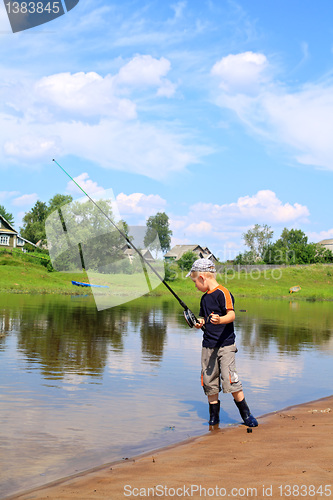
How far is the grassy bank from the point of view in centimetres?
4597

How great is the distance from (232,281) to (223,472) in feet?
209

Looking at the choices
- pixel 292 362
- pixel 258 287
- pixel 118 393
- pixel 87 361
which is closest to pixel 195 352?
pixel 292 362

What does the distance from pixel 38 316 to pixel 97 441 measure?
52.8 feet

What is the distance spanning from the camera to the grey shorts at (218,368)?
662 cm

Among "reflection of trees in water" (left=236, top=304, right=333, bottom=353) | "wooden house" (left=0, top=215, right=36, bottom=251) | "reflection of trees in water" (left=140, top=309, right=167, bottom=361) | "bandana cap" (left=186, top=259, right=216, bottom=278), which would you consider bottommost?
"reflection of trees in water" (left=236, top=304, right=333, bottom=353)

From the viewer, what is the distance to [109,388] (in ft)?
28.6

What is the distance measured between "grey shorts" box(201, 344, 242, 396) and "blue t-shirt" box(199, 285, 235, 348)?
0.31 ft

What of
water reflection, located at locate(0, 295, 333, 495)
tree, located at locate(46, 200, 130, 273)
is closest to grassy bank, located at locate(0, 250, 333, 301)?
tree, located at locate(46, 200, 130, 273)

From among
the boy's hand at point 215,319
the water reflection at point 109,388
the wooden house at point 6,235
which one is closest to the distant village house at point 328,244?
the wooden house at point 6,235

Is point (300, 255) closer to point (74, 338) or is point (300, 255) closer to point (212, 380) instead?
point (74, 338)

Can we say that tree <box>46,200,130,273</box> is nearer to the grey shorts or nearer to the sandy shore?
the grey shorts

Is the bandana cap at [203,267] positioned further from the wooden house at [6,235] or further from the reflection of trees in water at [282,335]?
the wooden house at [6,235]

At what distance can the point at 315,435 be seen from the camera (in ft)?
19.1

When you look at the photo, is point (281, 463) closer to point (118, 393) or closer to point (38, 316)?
point (118, 393)
